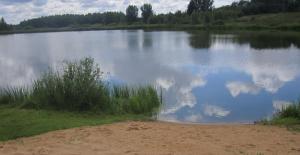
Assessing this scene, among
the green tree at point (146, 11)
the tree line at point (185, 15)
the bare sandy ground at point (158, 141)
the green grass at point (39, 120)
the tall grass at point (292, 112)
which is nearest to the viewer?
A: the bare sandy ground at point (158, 141)

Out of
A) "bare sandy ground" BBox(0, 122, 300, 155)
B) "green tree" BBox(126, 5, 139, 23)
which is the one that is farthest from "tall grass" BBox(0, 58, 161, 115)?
"green tree" BBox(126, 5, 139, 23)

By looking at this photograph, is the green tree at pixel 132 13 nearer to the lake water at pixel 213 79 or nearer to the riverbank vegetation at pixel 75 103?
the lake water at pixel 213 79

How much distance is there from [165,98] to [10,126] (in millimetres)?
7545

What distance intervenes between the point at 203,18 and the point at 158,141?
81.0 metres

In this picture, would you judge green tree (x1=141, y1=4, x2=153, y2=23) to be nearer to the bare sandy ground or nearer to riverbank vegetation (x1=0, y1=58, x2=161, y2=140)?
riverbank vegetation (x1=0, y1=58, x2=161, y2=140)

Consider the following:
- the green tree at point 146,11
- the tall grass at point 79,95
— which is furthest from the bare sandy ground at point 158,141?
the green tree at point 146,11

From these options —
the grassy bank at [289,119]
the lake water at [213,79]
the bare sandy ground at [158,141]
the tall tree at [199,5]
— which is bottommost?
the lake water at [213,79]

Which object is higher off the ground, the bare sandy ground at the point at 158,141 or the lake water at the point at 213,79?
the bare sandy ground at the point at 158,141

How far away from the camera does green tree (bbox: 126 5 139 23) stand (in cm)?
12850

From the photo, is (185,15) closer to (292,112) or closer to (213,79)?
(213,79)

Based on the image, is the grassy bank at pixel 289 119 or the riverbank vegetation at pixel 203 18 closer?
the grassy bank at pixel 289 119

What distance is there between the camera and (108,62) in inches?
1152

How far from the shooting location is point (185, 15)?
103875mm

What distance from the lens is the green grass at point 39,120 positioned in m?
10.0
